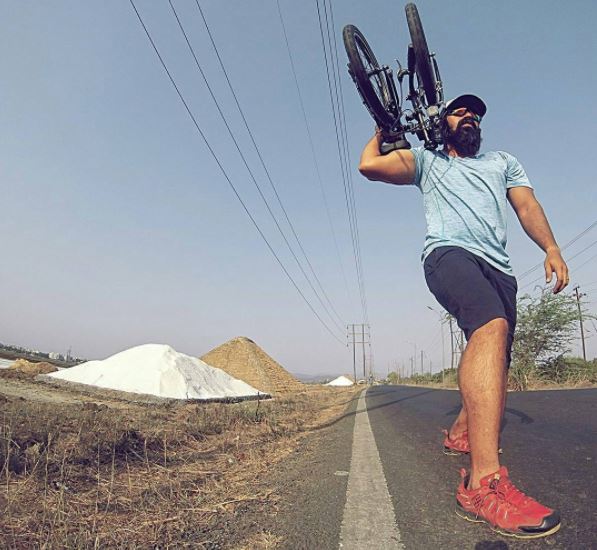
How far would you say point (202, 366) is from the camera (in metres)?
16.4

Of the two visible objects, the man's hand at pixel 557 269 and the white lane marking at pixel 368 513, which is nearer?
the white lane marking at pixel 368 513

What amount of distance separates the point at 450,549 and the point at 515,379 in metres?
13.0

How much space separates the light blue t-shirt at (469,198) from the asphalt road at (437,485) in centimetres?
114

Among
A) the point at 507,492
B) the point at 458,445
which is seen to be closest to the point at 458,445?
the point at 458,445

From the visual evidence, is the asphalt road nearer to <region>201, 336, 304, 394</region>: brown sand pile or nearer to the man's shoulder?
the man's shoulder

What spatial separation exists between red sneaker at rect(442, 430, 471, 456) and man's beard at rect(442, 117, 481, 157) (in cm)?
193

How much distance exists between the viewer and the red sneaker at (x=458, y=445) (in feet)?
8.66

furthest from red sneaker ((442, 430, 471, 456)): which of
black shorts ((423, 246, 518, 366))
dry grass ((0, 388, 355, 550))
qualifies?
dry grass ((0, 388, 355, 550))

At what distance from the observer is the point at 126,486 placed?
7.83 feet

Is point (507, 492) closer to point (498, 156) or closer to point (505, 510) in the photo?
point (505, 510)

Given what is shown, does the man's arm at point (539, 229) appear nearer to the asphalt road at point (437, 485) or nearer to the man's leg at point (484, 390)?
the man's leg at point (484, 390)

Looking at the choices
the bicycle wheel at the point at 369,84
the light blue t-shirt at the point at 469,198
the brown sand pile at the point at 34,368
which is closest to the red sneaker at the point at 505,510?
the light blue t-shirt at the point at 469,198

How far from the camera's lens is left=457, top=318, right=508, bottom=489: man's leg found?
1.66 meters

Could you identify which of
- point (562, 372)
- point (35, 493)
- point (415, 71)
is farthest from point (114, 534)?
point (562, 372)
